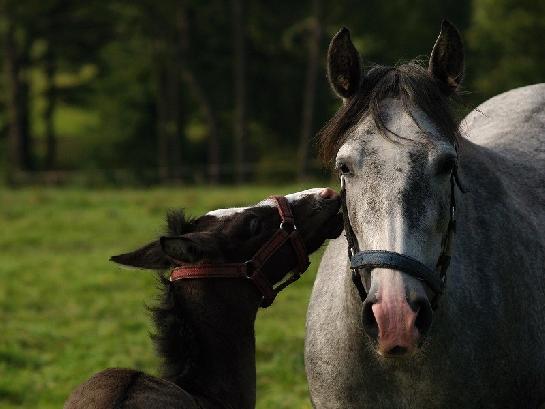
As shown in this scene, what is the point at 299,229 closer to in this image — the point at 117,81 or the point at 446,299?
the point at 446,299

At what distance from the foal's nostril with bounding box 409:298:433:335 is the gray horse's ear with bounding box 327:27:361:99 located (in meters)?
1.05

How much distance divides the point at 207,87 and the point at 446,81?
38551 mm

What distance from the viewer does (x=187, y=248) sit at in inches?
188

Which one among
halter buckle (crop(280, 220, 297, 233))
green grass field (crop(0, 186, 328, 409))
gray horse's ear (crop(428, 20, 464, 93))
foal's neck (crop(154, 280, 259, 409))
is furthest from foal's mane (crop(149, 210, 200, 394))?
green grass field (crop(0, 186, 328, 409))

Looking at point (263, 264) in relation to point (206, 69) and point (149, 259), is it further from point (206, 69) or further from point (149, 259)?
point (206, 69)

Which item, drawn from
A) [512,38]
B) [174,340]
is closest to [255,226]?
[174,340]

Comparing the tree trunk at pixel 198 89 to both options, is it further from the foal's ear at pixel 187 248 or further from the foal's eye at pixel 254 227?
the foal's ear at pixel 187 248

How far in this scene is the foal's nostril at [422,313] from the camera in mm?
3803

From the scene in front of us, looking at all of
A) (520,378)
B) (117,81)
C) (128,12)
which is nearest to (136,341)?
(520,378)

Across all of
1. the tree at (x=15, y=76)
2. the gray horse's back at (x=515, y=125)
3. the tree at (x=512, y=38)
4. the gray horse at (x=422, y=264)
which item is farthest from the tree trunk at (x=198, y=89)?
the gray horse at (x=422, y=264)

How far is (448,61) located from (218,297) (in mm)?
1519

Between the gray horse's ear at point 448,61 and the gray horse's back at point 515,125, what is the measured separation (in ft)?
4.05

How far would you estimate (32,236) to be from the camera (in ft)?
59.7

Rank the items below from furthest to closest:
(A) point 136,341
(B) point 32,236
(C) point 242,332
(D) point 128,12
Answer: (D) point 128,12 → (B) point 32,236 → (A) point 136,341 → (C) point 242,332
